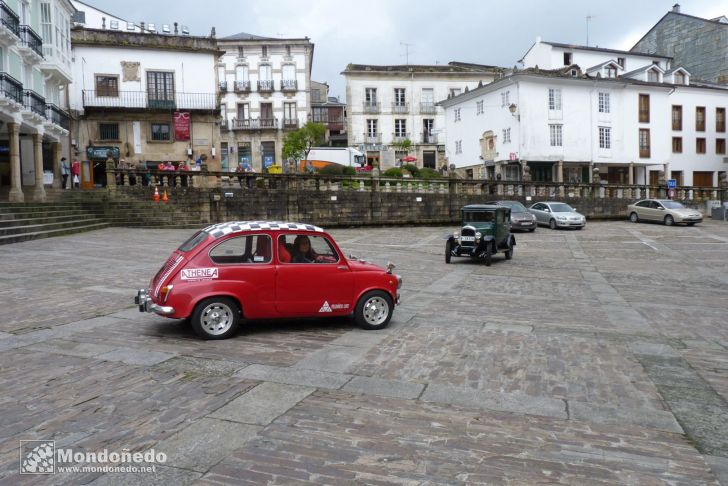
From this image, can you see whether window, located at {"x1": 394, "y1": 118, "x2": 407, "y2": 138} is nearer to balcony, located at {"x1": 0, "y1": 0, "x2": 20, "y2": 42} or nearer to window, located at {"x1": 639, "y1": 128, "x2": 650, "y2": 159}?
window, located at {"x1": 639, "y1": 128, "x2": 650, "y2": 159}

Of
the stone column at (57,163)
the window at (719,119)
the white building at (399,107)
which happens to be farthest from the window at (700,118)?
the stone column at (57,163)

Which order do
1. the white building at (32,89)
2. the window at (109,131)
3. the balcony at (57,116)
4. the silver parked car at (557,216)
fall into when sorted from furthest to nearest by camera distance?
the window at (109,131)
the balcony at (57,116)
the silver parked car at (557,216)
the white building at (32,89)

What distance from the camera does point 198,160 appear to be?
3869 centimetres

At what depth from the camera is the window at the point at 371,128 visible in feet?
189

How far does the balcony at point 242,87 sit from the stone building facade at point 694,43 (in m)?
41.0

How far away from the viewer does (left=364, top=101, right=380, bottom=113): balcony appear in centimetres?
5708

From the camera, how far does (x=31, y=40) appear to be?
2911 cm

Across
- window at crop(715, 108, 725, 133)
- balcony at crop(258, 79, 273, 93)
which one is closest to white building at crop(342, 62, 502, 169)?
balcony at crop(258, 79, 273, 93)

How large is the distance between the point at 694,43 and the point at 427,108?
26.3 metres

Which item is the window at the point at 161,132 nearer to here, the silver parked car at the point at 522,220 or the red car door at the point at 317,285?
the silver parked car at the point at 522,220

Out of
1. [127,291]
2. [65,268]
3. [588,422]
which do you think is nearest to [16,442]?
[588,422]

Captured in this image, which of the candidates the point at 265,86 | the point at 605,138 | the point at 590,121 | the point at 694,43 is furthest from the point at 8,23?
the point at 694,43

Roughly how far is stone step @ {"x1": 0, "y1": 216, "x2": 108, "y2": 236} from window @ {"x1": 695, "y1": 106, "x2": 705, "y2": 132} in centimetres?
4824

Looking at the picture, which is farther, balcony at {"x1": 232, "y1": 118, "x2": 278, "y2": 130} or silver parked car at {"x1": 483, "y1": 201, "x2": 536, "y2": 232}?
balcony at {"x1": 232, "y1": 118, "x2": 278, "y2": 130}
